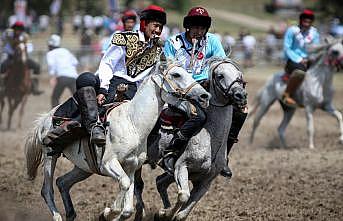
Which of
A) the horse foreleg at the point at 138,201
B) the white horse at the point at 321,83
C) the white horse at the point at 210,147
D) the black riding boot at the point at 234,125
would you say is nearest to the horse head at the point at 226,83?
the white horse at the point at 210,147

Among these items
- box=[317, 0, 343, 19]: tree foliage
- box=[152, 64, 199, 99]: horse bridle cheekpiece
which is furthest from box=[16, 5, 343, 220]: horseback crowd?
box=[317, 0, 343, 19]: tree foliage

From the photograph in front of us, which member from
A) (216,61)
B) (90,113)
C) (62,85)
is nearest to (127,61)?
(90,113)

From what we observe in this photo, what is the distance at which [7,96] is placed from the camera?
62.0 ft

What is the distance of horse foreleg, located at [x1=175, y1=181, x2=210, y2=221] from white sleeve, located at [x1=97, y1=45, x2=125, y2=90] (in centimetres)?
147

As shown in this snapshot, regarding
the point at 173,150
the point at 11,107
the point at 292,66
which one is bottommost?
the point at 11,107

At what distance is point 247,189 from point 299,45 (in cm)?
575

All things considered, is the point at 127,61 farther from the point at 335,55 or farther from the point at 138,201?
the point at 335,55

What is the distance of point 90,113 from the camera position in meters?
7.56

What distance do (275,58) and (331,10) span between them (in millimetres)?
14064

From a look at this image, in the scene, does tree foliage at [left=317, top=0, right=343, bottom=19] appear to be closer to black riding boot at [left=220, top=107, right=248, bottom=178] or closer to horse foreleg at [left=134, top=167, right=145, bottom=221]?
black riding boot at [left=220, top=107, right=248, bottom=178]

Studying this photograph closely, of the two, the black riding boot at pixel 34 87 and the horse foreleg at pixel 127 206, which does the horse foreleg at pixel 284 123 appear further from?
the horse foreleg at pixel 127 206

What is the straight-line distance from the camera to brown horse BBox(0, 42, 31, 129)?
18.8 metres

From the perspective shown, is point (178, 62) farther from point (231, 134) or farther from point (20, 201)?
point (20, 201)

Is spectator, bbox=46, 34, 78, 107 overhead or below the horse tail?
below
